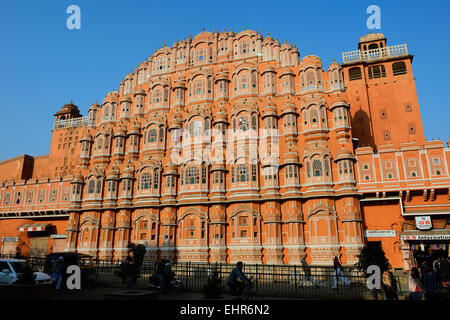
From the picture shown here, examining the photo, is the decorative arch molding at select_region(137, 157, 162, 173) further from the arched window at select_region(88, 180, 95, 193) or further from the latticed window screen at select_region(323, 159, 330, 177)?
the latticed window screen at select_region(323, 159, 330, 177)

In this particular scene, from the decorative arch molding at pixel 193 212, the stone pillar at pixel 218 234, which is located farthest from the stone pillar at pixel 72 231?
the stone pillar at pixel 218 234

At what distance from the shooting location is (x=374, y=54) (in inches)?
1496

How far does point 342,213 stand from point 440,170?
854 cm

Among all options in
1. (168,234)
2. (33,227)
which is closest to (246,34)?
(168,234)

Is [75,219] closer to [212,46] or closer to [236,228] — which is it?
[236,228]

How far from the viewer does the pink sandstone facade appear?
28.2 meters

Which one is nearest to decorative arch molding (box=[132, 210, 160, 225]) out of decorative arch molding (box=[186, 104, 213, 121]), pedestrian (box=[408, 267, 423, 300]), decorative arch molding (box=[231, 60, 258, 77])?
decorative arch molding (box=[186, 104, 213, 121])

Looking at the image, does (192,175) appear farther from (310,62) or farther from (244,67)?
(310,62)

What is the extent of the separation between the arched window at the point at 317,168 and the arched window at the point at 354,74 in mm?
13397

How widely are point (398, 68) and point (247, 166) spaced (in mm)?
20465

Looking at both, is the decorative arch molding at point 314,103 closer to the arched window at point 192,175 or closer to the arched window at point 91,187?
the arched window at point 192,175

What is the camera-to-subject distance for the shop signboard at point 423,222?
26547 mm

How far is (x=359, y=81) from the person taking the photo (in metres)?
36.9
